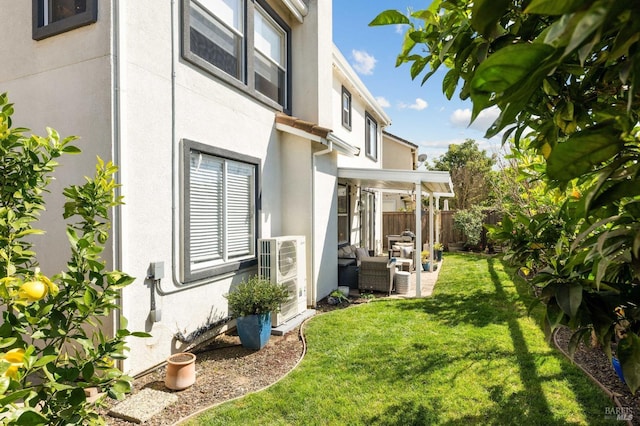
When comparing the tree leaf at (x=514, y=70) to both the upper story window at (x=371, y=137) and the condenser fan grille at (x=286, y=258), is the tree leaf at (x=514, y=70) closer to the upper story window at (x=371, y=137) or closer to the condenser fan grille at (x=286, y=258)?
the condenser fan grille at (x=286, y=258)

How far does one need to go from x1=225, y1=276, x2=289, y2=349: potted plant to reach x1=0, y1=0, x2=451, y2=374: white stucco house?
0.54m

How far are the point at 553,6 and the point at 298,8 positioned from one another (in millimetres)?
9752

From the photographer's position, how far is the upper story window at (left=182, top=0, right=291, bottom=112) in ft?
20.9

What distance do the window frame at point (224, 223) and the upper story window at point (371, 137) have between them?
9329mm

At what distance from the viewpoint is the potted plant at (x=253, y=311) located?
619 cm

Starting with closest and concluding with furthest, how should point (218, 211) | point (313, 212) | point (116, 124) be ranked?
point (116, 124), point (218, 211), point (313, 212)

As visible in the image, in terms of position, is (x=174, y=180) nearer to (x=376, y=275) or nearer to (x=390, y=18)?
(x=390, y=18)

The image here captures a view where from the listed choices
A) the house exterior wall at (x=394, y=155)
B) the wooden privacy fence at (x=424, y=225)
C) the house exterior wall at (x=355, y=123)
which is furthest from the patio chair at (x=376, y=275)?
the house exterior wall at (x=394, y=155)

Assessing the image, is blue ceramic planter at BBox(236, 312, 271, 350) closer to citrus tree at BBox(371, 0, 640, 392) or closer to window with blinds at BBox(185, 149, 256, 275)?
window with blinds at BBox(185, 149, 256, 275)

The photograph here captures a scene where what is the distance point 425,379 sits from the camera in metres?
5.03

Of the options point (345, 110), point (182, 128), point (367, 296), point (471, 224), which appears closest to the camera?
point (182, 128)

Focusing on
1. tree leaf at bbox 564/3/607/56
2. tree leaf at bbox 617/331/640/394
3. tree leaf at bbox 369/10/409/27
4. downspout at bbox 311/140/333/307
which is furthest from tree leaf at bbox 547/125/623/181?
downspout at bbox 311/140/333/307

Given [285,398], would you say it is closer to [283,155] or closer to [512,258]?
[512,258]

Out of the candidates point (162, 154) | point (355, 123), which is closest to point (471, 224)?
point (355, 123)
